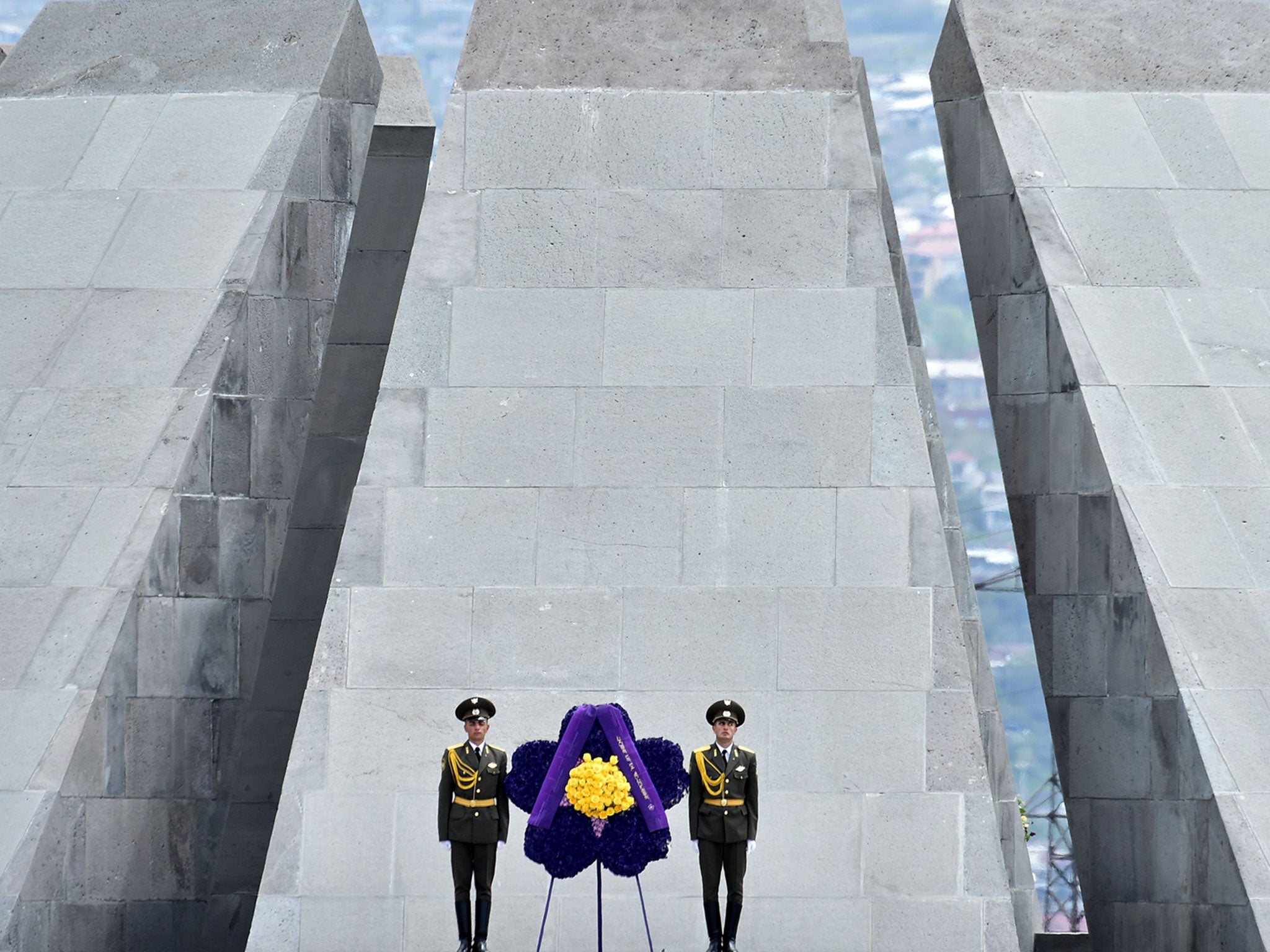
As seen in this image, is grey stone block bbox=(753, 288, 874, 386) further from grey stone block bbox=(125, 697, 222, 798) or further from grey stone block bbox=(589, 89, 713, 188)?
grey stone block bbox=(125, 697, 222, 798)

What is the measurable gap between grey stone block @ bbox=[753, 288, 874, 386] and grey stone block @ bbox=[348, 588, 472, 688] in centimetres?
250

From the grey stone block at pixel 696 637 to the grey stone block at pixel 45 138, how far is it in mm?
5825

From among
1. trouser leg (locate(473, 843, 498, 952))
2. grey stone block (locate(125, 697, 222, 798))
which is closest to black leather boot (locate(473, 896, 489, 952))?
trouser leg (locate(473, 843, 498, 952))

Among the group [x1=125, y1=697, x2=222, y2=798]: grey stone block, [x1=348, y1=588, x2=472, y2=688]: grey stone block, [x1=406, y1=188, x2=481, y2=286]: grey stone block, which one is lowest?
[x1=125, y1=697, x2=222, y2=798]: grey stone block

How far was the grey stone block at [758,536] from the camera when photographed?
10.4m

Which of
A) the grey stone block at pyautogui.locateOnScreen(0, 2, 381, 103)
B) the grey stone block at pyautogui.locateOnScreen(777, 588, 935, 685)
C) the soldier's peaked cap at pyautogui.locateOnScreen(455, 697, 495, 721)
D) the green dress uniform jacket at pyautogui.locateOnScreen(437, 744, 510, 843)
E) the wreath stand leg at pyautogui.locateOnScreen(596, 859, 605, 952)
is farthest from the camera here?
the grey stone block at pyautogui.locateOnScreen(0, 2, 381, 103)

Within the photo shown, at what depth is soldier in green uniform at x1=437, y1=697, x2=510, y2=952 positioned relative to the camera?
29.1 ft

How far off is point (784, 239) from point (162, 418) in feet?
14.2

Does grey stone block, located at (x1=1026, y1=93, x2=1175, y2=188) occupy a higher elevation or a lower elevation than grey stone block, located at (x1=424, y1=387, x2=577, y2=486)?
higher

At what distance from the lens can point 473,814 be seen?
29.1ft

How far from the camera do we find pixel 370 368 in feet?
43.0

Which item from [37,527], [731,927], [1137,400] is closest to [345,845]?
[731,927]

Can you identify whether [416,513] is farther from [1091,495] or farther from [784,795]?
[1091,495]

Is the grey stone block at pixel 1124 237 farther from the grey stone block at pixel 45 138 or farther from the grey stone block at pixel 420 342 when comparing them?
the grey stone block at pixel 45 138
